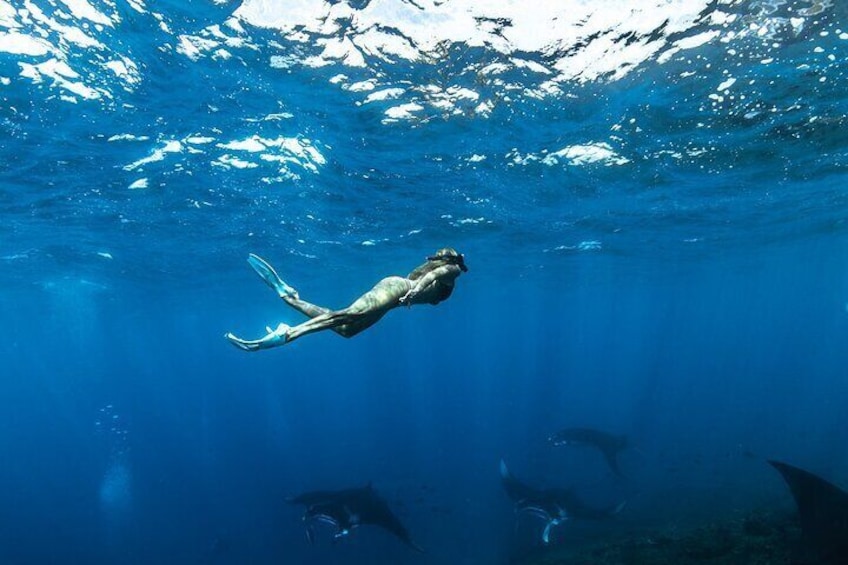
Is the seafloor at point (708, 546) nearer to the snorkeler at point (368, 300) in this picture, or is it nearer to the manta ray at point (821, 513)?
the manta ray at point (821, 513)

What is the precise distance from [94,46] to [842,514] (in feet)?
51.1

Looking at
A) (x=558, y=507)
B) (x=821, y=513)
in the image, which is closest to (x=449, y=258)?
(x=821, y=513)

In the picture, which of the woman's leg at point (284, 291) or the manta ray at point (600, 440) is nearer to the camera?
the woman's leg at point (284, 291)

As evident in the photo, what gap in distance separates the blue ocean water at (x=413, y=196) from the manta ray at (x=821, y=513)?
27.3ft

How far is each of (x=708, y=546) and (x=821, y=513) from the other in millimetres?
4233

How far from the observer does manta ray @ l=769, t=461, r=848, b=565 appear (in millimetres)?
6973

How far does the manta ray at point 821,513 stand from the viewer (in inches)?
275

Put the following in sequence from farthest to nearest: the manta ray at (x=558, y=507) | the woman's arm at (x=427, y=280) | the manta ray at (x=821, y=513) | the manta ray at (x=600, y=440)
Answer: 1. the manta ray at (x=600, y=440)
2. the manta ray at (x=558, y=507)
3. the manta ray at (x=821, y=513)
4. the woman's arm at (x=427, y=280)

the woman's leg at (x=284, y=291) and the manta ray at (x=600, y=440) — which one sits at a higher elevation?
the woman's leg at (x=284, y=291)

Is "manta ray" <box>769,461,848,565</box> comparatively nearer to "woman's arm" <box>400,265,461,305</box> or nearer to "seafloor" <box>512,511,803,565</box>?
"seafloor" <box>512,511,803,565</box>

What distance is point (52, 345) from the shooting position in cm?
8738

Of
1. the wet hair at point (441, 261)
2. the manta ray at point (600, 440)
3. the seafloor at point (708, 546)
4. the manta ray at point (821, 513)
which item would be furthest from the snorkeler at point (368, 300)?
the manta ray at point (600, 440)

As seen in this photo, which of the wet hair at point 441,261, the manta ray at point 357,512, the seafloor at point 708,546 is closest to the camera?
the wet hair at point 441,261

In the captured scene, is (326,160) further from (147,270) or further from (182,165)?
(147,270)
